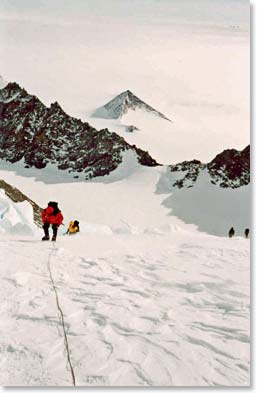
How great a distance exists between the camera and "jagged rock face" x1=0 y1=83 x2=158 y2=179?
89.4 meters

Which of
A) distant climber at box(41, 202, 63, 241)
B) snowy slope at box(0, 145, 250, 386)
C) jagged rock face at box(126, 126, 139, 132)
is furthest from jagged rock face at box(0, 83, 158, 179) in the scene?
snowy slope at box(0, 145, 250, 386)

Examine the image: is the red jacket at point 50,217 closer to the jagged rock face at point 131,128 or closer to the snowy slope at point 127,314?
the snowy slope at point 127,314

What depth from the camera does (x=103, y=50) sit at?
29.7 feet

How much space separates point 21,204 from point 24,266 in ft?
30.1

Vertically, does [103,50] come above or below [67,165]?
below

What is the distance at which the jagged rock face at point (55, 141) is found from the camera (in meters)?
89.4

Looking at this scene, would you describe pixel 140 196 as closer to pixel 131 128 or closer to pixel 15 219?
pixel 131 128

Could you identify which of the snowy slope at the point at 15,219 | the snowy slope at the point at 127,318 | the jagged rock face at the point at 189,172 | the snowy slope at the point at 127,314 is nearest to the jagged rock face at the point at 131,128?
the jagged rock face at the point at 189,172

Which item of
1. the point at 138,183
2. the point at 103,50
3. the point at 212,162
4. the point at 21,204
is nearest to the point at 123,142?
the point at 138,183

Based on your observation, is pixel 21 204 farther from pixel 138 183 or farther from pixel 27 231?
pixel 138 183

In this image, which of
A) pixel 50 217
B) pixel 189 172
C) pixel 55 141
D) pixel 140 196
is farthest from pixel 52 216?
pixel 55 141

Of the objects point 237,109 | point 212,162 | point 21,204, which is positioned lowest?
point 21,204

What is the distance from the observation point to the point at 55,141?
9931 centimetres

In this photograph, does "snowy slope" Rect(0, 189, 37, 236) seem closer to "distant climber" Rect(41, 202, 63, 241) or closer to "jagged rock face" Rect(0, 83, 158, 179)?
"distant climber" Rect(41, 202, 63, 241)
